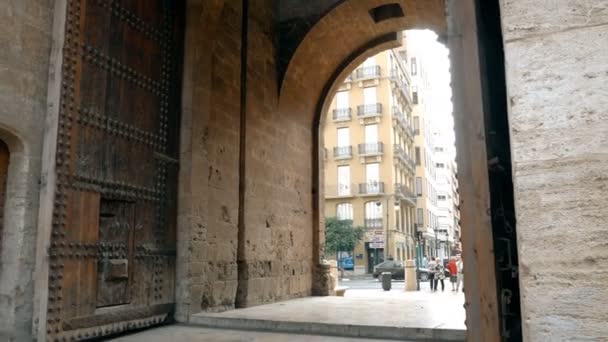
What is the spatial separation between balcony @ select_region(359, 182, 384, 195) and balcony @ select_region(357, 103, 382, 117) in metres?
4.79

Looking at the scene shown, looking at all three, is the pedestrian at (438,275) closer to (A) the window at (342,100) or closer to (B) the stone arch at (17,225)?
(B) the stone arch at (17,225)

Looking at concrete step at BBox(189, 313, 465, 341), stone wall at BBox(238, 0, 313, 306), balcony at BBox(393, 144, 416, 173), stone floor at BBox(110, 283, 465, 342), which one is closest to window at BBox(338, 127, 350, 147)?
balcony at BBox(393, 144, 416, 173)

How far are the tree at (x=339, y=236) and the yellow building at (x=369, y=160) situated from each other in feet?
5.73

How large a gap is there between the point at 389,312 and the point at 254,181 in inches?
119

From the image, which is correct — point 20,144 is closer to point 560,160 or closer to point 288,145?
point 560,160

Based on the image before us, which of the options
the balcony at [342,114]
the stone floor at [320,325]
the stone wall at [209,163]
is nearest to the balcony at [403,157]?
the balcony at [342,114]

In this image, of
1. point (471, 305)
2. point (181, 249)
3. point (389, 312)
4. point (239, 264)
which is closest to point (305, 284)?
point (239, 264)

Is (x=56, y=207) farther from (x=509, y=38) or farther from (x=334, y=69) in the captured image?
(x=334, y=69)

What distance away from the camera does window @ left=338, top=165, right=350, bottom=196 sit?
35875 millimetres

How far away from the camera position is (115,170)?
216 inches

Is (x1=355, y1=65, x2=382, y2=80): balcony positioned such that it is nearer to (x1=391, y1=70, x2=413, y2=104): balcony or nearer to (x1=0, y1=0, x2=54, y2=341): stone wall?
(x1=391, y1=70, x2=413, y2=104): balcony

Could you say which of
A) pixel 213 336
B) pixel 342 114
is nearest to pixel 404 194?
pixel 342 114

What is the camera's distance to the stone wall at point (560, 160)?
8.56 feet

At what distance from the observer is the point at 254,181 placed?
337 inches
